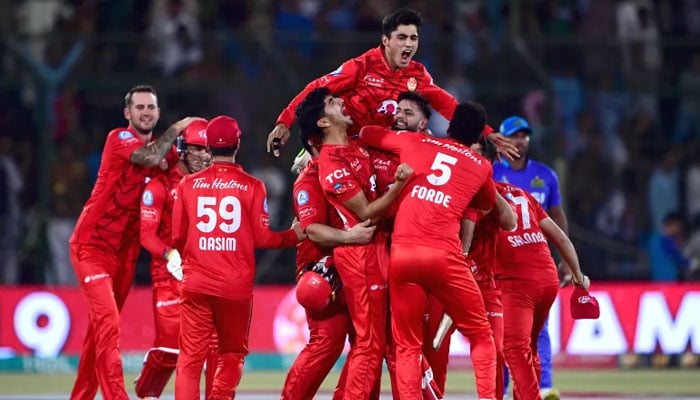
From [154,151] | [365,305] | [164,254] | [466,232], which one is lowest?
[365,305]

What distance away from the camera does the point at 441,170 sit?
444 inches

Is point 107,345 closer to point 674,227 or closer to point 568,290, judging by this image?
point 568,290

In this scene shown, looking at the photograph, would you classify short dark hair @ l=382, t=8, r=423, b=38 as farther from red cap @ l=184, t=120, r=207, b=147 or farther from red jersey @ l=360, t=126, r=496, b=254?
red cap @ l=184, t=120, r=207, b=147

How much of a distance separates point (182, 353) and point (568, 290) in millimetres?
8947

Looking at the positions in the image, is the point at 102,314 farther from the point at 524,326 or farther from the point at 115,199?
the point at 524,326

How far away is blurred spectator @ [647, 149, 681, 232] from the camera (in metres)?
20.0

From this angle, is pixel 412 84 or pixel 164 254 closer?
pixel 412 84

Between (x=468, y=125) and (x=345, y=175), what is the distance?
104cm

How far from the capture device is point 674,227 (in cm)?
1989

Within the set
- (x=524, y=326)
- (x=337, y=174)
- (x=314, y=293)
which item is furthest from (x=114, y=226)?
(x=524, y=326)

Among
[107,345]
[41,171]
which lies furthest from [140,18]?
[107,345]

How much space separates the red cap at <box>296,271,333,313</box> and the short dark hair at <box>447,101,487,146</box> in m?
1.56

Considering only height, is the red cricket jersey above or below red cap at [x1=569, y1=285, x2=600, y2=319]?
above

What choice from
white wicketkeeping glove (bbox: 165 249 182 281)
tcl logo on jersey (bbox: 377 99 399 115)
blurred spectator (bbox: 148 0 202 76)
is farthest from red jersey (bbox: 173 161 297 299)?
blurred spectator (bbox: 148 0 202 76)
